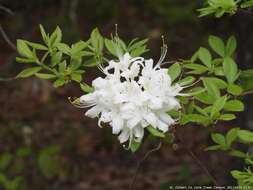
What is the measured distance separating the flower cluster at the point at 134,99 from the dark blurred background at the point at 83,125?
1777 millimetres

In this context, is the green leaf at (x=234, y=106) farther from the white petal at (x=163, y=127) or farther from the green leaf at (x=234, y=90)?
the white petal at (x=163, y=127)

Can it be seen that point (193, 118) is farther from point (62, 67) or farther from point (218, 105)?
point (62, 67)

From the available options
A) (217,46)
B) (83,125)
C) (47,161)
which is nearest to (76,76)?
(217,46)

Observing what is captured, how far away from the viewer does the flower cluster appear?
163 cm

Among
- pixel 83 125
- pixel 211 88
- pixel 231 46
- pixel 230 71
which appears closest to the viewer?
pixel 211 88

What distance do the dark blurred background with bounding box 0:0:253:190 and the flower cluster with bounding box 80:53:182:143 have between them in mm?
1777

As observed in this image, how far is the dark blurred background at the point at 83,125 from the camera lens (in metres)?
4.27

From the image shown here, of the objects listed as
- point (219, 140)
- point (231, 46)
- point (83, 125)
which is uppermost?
point (231, 46)

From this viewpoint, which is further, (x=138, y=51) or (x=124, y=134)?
(x=138, y=51)

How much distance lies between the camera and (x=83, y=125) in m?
5.27

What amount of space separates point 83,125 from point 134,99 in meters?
3.66

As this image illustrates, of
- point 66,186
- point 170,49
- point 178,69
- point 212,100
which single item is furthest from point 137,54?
point 170,49

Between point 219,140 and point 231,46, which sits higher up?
point 231,46

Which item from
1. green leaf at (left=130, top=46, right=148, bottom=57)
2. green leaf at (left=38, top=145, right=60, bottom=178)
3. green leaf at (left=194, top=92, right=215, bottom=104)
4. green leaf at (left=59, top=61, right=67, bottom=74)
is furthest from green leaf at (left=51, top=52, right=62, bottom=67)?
green leaf at (left=38, top=145, right=60, bottom=178)
